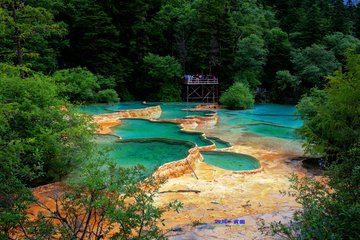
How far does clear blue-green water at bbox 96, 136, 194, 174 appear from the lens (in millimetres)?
10673

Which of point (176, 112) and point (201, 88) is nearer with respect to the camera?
point (176, 112)

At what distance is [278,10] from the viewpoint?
3978 centimetres

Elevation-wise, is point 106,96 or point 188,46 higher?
point 188,46

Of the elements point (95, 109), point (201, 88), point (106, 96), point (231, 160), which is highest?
point (201, 88)

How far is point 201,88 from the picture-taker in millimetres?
30312

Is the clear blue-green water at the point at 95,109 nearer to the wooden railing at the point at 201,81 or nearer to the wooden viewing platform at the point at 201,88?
the wooden railing at the point at 201,81

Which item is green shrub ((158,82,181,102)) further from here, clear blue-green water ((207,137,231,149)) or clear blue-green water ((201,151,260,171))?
clear blue-green water ((201,151,260,171))

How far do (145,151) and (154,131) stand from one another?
3917 millimetres

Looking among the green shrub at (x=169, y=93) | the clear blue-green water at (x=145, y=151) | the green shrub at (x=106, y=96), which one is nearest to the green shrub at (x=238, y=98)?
the green shrub at (x=169, y=93)

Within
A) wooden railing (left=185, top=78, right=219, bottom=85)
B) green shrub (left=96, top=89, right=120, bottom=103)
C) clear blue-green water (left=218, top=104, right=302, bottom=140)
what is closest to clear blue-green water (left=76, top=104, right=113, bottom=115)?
green shrub (left=96, top=89, right=120, bottom=103)

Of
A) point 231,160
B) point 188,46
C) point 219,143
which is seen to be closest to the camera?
point 231,160

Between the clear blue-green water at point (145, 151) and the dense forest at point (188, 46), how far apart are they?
13.5m

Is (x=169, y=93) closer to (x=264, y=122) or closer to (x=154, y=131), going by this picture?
(x=264, y=122)

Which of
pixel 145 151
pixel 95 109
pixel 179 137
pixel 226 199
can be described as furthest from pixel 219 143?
pixel 95 109
